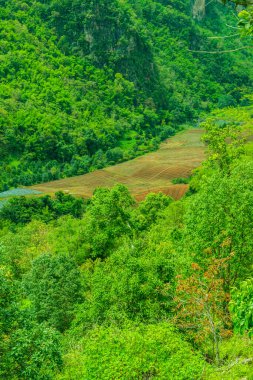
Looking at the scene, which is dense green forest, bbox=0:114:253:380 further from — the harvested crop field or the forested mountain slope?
the forested mountain slope

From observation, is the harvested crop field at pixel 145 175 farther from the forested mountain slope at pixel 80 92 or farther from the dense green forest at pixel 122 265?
the dense green forest at pixel 122 265

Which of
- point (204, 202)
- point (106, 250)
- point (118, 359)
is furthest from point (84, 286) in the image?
point (118, 359)

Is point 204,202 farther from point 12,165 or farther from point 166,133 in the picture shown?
point 166,133

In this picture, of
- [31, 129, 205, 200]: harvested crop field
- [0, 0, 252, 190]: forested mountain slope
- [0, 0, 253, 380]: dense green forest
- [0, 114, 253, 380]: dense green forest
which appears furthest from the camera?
[0, 0, 252, 190]: forested mountain slope

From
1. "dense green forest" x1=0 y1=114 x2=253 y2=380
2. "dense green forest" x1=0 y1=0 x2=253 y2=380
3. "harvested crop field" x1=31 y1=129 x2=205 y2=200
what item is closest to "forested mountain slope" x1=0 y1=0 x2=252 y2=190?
"dense green forest" x1=0 y1=0 x2=253 y2=380

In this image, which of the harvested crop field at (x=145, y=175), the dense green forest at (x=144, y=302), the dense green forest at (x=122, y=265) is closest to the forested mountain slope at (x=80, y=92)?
the dense green forest at (x=122, y=265)
